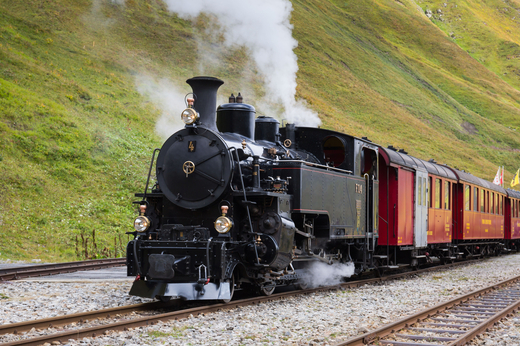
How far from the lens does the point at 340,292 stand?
1017 centimetres

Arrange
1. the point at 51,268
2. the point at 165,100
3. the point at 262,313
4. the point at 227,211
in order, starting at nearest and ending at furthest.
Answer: the point at 262,313 → the point at 227,211 → the point at 51,268 → the point at 165,100

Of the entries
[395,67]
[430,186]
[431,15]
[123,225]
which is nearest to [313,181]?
[430,186]

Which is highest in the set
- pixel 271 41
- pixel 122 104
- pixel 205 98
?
pixel 122 104

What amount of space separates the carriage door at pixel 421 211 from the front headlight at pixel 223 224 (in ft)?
23.2

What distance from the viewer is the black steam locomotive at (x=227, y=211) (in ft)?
25.4

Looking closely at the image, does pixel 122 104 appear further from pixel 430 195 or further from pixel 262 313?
pixel 262 313

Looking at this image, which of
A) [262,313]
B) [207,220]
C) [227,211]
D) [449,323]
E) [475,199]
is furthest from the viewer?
[475,199]

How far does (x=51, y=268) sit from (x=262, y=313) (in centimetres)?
664

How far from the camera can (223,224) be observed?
25.8 ft

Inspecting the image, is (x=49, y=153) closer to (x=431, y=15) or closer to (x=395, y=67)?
(x=395, y=67)

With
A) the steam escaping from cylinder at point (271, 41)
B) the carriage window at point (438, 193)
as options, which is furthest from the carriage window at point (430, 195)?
the steam escaping from cylinder at point (271, 41)

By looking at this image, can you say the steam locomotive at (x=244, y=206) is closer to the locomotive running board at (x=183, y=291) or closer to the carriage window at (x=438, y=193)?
the locomotive running board at (x=183, y=291)

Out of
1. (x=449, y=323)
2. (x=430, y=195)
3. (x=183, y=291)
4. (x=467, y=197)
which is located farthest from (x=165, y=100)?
(x=449, y=323)

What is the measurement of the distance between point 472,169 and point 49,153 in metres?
42.1
